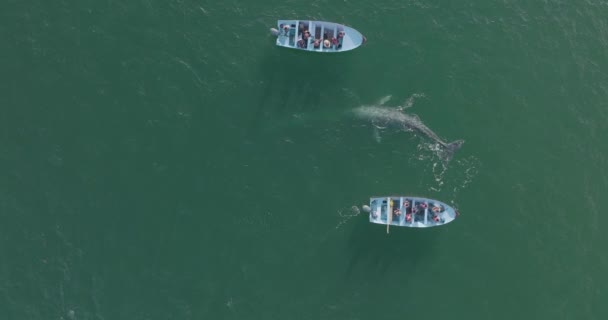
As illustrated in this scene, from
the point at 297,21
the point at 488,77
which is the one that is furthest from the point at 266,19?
the point at 488,77

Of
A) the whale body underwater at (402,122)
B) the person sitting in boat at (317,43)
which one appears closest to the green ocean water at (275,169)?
the whale body underwater at (402,122)

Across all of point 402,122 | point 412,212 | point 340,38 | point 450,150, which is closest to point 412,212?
point 412,212

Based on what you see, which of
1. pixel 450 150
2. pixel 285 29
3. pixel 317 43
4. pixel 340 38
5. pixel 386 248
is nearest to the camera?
pixel 317 43

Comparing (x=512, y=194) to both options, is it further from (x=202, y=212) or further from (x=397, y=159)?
(x=202, y=212)

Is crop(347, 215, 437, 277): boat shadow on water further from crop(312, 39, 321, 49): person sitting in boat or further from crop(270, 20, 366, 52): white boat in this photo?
crop(312, 39, 321, 49): person sitting in boat

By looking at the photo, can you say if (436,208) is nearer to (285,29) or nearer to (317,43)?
(317,43)

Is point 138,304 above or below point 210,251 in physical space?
below

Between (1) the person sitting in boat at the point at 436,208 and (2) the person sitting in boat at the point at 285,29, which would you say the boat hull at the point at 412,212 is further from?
(2) the person sitting in boat at the point at 285,29
